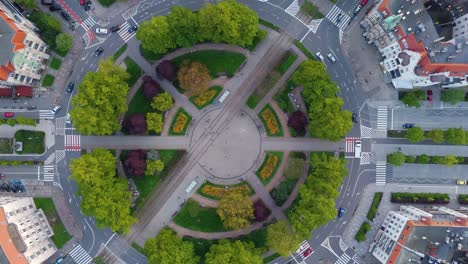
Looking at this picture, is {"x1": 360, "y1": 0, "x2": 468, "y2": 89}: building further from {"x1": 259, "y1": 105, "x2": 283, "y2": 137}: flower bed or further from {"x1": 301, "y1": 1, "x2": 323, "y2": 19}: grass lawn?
{"x1": 259, "y1": 105, "x2": 283, "y2": 137}: flower bed

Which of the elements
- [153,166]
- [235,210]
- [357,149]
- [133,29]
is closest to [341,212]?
[357,149]

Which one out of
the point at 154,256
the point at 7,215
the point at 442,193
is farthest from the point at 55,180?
the point at 442,193

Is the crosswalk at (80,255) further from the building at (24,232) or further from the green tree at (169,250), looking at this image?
the green tree at (169,250)

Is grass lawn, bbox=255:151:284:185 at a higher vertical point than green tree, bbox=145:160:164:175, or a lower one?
higher

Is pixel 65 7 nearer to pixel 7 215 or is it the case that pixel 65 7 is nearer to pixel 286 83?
pixel 7 215

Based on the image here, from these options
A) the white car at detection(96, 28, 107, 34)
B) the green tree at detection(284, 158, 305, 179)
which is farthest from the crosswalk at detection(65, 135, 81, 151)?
the green tree at detection(284, 158, 305, 179)

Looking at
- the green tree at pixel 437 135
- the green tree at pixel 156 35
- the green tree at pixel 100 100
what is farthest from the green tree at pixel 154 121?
the green tree at pixel 437 135

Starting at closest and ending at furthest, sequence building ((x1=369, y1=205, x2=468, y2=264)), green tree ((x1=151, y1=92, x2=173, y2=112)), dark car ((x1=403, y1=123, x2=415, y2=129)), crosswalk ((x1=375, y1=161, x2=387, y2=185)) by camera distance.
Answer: building ((x1=369, y1=205, x2=468, y2=264)) < green tree ((x1=151, y1=92, x2=173, y2=112)) < dark car ((x1=403, y1=123, x2=415, y2=129)) < crosswalk ((x1=375, y1=161, x2=387, y2=185))
